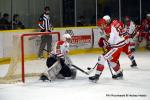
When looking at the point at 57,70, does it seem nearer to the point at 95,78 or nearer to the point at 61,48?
the point at 61,48

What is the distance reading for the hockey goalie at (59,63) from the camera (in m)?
8.74

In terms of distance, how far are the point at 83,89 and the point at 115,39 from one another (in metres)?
1.22

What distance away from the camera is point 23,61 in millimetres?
8703

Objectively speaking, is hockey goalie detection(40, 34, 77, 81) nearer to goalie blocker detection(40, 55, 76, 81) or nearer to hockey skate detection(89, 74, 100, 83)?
goalie blocker detection(40, 55, 76, 81)

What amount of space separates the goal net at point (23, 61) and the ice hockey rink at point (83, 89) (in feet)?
0.29

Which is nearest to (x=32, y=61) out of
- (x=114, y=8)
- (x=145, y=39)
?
(x=145, y=39)

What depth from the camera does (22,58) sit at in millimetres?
8703

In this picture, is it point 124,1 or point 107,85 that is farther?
point 124,1

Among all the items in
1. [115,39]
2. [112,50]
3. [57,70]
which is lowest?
[57,70]

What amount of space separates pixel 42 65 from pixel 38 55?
12.6 inches

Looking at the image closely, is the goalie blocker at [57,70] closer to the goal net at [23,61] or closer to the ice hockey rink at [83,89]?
the ice hockey rink at [83,89]

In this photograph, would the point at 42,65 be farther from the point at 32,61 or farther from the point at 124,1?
the point at 124,1

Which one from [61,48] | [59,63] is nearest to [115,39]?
[61,48]

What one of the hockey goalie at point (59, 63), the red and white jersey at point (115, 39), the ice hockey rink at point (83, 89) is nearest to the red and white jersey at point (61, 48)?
the hockey goalie at point (59, 63)
